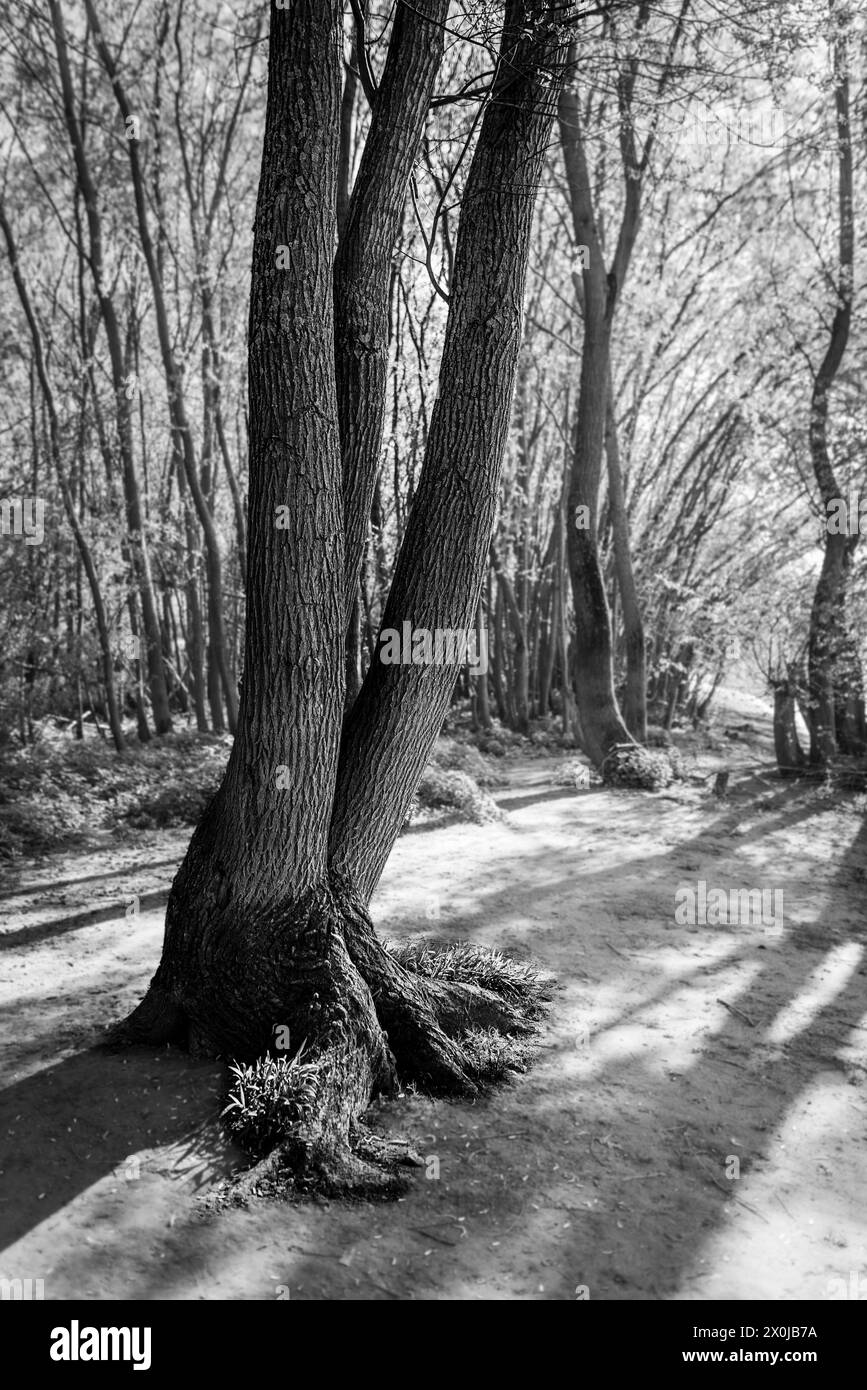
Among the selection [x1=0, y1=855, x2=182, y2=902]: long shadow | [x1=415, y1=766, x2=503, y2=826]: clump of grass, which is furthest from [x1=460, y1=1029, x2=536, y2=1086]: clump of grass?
[x1=415, y1=766, x2=503, y2=826]: clump of grass

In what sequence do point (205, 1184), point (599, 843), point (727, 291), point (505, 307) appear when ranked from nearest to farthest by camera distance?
point (205, 1184), point (505, 307), point (599, 843), point (727, 291)

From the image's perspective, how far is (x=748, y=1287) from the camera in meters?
2.64

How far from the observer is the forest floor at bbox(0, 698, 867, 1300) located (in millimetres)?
2641

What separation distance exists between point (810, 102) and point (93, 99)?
264 inches

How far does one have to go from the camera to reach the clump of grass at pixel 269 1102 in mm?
3096

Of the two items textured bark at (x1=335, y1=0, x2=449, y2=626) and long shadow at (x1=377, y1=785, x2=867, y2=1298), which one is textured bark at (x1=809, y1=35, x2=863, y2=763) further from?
textured bark at (x1=335, y1=0, x2=449, y2=626)

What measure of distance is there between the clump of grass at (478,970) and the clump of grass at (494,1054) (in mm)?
279

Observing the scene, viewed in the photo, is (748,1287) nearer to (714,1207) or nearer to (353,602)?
(714,1207)

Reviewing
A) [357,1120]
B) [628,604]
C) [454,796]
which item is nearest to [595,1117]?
[357,1120]

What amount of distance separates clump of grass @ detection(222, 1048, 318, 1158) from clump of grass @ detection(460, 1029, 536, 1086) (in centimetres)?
75

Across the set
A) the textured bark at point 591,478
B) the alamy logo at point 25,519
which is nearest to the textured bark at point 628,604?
the textured bark at point 591,478

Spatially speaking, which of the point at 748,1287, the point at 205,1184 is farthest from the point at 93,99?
the point at 748,1287
